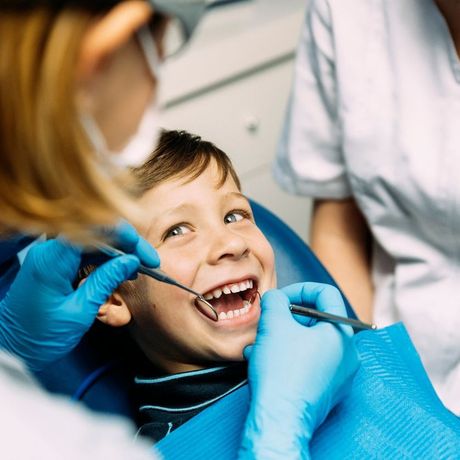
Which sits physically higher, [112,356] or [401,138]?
[401,138]

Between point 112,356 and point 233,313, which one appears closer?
point 233,313

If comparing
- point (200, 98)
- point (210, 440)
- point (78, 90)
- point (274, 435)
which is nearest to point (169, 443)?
point (210, 440)

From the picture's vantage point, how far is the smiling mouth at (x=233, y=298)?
3.91 ft

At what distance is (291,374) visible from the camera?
1007mm

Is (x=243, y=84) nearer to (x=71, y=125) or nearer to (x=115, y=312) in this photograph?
(x=115, y=312)

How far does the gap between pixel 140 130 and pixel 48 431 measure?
1.04ft

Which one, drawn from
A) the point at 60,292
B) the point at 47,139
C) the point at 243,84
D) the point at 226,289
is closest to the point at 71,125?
the point at 47,139

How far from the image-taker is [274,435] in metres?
0.93

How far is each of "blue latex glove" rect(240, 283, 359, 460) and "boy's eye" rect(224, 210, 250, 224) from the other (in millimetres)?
190

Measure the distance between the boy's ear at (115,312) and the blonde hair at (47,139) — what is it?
0.50 meters

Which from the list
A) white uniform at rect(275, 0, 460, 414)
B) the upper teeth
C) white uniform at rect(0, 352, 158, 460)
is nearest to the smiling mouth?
the upper teeth

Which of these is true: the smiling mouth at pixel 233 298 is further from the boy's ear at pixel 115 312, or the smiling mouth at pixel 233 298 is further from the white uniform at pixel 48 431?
the white uniform at pixel 48 431

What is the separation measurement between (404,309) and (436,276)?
0.28 ft

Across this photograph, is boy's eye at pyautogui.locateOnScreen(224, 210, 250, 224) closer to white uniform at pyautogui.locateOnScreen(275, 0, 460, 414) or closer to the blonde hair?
white uniform at pyautogui.locateOnScreen(275, 0, 460, 414)
